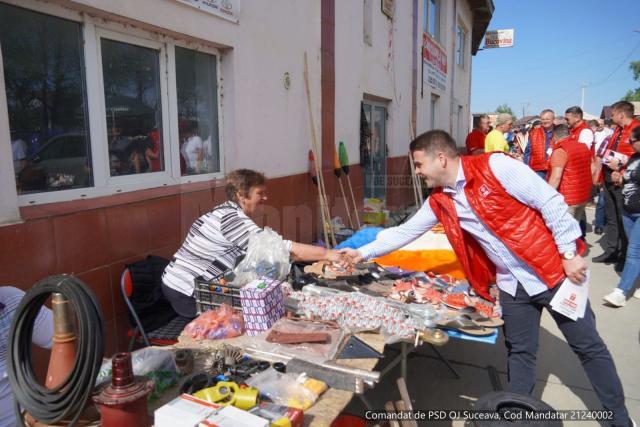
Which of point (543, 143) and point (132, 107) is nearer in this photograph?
point (132, 107)

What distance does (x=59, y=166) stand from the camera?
2.91 m

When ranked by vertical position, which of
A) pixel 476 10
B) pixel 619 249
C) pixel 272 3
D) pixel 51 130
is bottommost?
pixel 619 249

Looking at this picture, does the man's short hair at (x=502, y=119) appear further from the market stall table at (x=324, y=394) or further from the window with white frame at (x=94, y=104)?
the market stall table at (x=324, y=394)

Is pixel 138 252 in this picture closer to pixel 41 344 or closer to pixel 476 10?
pixel 41 344

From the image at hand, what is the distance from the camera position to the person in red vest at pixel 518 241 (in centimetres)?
238

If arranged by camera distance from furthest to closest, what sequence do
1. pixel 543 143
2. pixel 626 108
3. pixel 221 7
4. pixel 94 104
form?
pixel 543 143
pixel 626 108
pixel 221 7
pixel 94 104

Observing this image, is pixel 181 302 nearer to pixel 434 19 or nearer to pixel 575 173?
pixel 575 173

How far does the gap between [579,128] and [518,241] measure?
5782mm

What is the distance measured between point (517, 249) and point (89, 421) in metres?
2.19

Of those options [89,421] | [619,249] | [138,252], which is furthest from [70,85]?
[619,249]

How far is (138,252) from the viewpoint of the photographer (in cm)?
339

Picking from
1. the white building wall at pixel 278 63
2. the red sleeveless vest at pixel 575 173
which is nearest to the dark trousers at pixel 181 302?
the white building wall at pixel 278 63

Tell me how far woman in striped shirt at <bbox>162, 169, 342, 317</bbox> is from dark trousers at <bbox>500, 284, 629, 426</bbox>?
139cm

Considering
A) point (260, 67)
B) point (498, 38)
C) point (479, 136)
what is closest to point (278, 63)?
point (260, 67)
